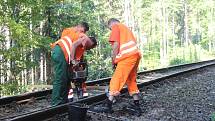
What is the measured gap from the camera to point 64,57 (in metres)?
7.23

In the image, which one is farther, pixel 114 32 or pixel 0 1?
pixel 0 1

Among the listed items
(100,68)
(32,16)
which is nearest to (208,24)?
(100,68)

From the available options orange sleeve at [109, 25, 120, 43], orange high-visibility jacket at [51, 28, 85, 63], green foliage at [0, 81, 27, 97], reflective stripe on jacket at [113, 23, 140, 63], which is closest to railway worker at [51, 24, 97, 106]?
orange high-visibility jacket at [51, 28, 85, 63]

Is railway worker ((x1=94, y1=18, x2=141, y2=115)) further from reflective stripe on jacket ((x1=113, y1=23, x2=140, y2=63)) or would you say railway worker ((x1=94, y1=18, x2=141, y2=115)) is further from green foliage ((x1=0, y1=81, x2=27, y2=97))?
green foliage ((x1=0, y1=81, x2=27, y2=97))

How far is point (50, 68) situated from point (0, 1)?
6.78 meters

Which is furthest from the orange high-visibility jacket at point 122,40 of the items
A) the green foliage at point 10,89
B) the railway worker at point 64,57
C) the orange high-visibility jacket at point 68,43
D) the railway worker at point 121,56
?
the green foliage at point 10,89

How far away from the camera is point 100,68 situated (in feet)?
77.8

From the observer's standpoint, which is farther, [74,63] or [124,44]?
[74,63]

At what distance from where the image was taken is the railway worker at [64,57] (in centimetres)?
714

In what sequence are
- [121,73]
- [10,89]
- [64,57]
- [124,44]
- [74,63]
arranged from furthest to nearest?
[10,89] → [74,63] → [64,57] → [124,44] → [121,73]

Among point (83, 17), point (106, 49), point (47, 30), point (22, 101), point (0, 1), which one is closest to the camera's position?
point (22, 101)

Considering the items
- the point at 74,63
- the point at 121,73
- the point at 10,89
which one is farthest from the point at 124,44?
the point at 10,89

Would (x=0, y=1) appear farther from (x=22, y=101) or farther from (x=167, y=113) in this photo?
(x=167, y=113)

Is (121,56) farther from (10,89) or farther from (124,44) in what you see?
(10,89)
